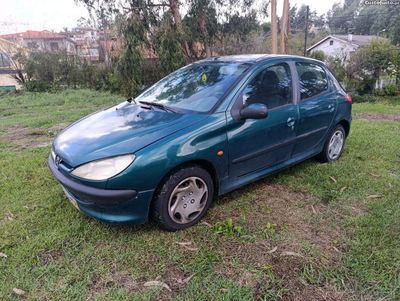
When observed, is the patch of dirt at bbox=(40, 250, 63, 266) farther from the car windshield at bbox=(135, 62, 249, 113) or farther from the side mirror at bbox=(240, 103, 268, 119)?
the side mirror at bbox=(240, 103, 268, 119)

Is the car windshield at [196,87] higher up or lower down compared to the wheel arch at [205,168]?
higher up

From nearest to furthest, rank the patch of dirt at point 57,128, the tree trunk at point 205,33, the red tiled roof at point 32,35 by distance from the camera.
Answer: the patch of dirt at point 57,128 < the tree trunk at point 205,33 < the red tiled roof at point 32,35

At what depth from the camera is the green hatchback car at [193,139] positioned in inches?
87.3

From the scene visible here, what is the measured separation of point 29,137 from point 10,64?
15629 mm

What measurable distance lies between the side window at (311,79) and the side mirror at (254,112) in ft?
3.17

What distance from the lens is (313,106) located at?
3422 millimetres

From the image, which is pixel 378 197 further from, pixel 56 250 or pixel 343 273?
pixel 56 250

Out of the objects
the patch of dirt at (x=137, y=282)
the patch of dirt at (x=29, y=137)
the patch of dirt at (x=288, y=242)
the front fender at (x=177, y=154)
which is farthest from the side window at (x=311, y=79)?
the patch of dirt at (x=29, y=137)

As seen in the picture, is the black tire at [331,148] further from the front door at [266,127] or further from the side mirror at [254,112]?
the side mirror at [254,112]

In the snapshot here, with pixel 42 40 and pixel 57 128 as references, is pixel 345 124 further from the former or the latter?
pixel 42 40

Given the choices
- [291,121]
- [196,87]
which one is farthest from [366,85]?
[196,87]

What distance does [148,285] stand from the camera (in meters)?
1.98

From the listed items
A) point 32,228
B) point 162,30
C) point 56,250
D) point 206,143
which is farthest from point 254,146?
point 162,30

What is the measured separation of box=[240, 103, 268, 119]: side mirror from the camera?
2.62m
